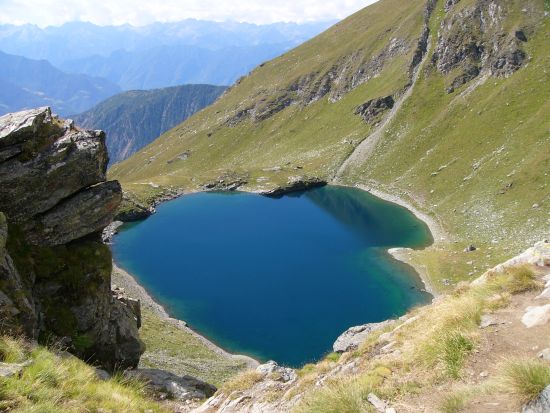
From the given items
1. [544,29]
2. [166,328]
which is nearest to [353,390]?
[166,328]

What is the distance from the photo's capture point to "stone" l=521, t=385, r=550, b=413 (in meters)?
8.54

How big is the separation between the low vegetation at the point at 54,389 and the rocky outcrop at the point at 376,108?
137219mm

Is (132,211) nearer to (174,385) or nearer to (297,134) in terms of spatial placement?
(297,134)

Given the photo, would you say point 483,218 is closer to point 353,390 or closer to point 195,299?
point 195,299

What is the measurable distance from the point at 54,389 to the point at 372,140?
129 m

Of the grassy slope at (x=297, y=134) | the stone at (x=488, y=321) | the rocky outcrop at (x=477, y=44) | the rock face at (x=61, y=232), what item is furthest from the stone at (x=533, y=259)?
the grassy slope at (x=297, y=134)

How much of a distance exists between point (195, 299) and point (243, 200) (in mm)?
58447

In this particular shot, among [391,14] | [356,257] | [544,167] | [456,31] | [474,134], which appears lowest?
[356,257]

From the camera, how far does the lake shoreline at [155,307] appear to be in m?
50.7

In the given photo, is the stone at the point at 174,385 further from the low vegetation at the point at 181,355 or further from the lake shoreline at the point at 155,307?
the lake shoreline at the point at 155,307

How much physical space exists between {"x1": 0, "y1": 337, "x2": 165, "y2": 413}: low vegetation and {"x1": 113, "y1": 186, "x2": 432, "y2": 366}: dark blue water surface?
120ft

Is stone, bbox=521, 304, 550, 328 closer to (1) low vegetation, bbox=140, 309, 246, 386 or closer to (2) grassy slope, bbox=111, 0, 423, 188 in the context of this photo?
(1) low vegetation, bbox=140, 309, 246, 386

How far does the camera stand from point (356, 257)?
7706cm

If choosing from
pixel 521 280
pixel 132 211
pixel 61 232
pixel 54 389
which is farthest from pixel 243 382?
pixel 132 211
